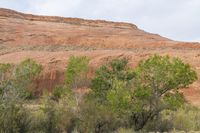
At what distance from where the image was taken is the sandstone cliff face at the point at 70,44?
50.8m

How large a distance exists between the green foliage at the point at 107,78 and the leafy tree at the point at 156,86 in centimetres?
227

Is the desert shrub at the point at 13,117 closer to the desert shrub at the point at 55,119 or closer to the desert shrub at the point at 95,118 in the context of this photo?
the desert shrub at the point at 55,119

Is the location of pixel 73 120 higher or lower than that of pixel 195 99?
higher

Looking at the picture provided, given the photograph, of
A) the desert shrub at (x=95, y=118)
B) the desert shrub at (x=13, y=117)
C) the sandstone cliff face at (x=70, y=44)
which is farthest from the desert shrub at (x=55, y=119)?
the sandstone cliff face at (x=70, y=44)

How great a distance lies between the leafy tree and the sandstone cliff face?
18611 mm

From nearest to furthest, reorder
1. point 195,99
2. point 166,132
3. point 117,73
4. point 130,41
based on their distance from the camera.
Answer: point 166,132 < point 117,73 < point 195,99 < point 130,41

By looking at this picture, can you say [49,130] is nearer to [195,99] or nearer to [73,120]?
[73,120]

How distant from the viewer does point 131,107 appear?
19766 millimetres

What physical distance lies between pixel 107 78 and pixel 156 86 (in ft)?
20.2

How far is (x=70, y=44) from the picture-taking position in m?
66.2

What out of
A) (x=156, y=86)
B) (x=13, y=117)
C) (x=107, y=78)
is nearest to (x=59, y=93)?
(x=107, y=78)

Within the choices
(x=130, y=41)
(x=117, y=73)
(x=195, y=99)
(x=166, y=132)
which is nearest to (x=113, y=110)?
(x=166, y=132)

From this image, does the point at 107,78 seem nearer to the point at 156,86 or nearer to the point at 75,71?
the point at 156,86

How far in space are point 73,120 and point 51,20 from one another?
6536 cm
